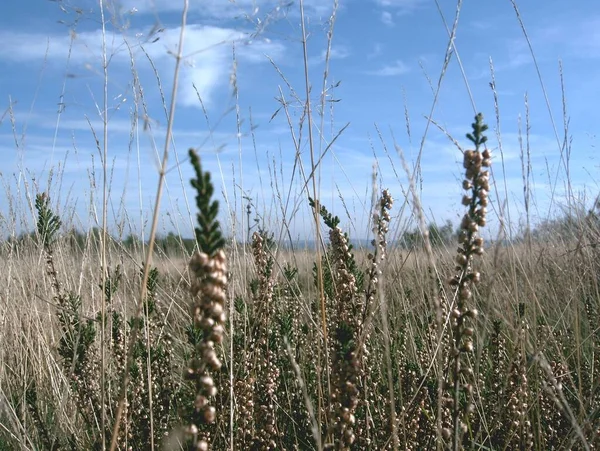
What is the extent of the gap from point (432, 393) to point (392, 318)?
4.71 feet

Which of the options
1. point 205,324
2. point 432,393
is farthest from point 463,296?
point 432,393

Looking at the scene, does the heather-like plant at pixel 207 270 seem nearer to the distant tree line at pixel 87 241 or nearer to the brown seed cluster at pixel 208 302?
the brown seed cluster at pixel 208 302

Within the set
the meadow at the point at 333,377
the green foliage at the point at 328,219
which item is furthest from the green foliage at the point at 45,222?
the green foliage at the point at 328,219

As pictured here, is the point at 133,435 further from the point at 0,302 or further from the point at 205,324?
the point at 0,302

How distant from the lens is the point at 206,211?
3.34ft

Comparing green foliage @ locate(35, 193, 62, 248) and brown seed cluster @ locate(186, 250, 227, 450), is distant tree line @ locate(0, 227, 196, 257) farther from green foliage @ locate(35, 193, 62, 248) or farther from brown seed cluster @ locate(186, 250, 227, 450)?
brown seed cluster @ locate(186, 250, 227, 450)

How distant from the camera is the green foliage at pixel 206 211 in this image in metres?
1.01

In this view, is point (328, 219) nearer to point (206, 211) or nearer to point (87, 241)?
point (206, 211)

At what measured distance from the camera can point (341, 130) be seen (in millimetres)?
2900

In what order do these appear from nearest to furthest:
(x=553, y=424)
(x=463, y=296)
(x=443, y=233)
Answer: (x=463, y=296) < (x=553, y=424) < (x=443, y=233)

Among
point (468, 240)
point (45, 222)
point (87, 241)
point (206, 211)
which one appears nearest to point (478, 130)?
point (468, 240)

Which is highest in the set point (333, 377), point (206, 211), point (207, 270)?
point (206, 211)

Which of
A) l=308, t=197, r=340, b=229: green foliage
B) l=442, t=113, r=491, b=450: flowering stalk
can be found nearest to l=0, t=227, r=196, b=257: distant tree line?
l=308, t=197, r=340, b=229: green foliage

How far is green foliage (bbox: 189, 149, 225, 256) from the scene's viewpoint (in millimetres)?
1011
